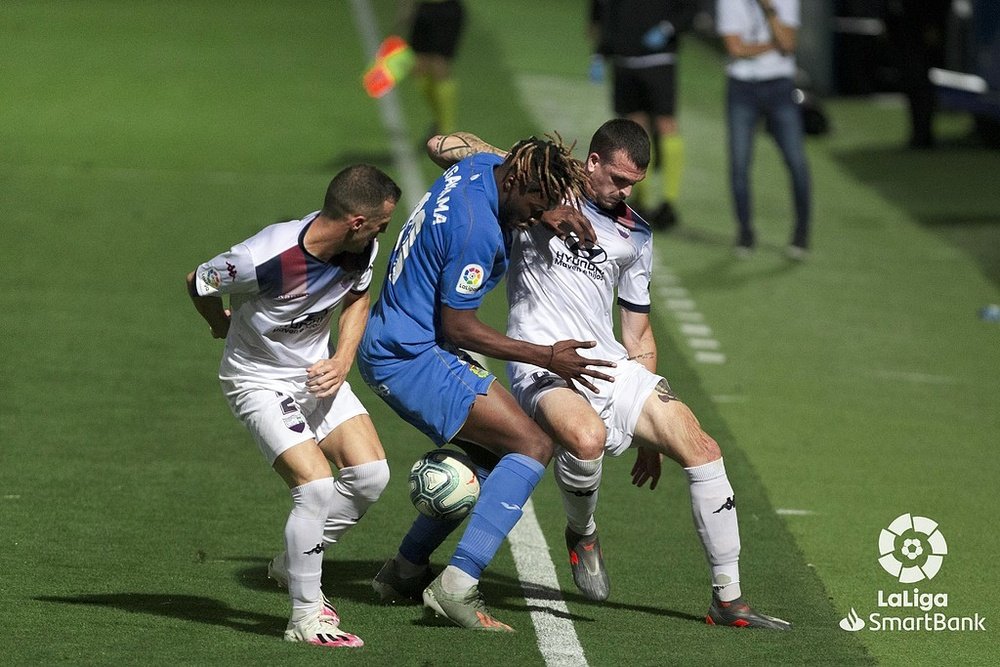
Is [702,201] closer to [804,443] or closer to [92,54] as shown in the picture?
[804,443]

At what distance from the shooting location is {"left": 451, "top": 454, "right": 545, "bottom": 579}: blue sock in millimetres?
6246

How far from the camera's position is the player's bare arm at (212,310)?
20.5 feet

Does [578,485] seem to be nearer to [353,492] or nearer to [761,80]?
[353,492]

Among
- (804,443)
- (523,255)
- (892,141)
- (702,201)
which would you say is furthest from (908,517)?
(892,141)

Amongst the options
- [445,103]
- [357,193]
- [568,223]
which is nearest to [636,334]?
[568,223]

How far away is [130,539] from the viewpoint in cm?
746

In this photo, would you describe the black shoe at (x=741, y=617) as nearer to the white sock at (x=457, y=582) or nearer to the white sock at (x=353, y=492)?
the white sock at (x=457, y=582)

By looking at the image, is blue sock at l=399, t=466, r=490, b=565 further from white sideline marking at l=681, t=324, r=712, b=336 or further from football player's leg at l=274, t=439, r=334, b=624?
white sideline marking at l=681, t=324, r=712, b=336

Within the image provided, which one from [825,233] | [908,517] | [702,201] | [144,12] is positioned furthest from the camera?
[144,12]

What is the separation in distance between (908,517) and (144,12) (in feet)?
77.2

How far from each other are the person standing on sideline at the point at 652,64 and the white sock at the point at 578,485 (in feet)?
28.8

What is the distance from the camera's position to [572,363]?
20.7 feet

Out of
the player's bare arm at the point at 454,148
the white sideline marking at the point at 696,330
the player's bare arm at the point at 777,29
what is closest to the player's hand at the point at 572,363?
the player's bare arm at the point at 454,148

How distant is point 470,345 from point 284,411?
73cm
